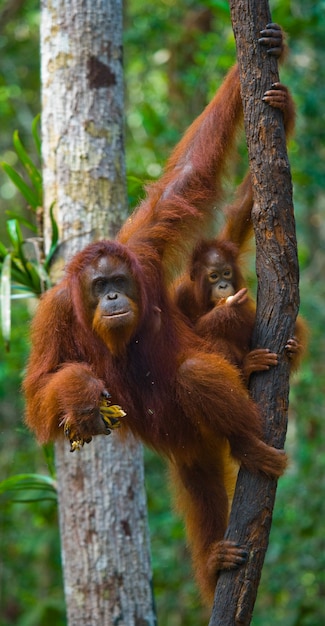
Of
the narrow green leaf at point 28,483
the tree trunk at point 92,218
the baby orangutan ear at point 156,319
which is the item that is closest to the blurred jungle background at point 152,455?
the tree trunk at point 92,218

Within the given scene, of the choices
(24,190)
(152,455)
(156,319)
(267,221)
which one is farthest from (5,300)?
(152,455)

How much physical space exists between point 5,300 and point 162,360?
3.58 feet

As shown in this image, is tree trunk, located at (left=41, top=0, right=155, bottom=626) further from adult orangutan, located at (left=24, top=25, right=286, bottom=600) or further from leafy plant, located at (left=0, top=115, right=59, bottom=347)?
adult orangutan, located at (left=24, top=25, right=286, bottom=600)

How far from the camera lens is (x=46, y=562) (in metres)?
7.89

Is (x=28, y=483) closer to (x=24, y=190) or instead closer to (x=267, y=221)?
(x=24, y=190)

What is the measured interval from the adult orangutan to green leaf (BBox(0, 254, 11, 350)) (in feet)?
2.00

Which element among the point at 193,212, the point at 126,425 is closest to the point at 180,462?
the point at 126,425

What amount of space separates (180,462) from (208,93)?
14.9ft

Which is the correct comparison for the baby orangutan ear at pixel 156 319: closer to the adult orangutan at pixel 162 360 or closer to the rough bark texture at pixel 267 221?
the adult orangutan at pixel 162 360

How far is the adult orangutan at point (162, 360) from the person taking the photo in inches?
120

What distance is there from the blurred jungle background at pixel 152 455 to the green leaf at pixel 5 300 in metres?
1.28

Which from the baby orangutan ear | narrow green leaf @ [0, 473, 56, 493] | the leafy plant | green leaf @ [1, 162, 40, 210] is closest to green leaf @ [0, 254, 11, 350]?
the leafy plant

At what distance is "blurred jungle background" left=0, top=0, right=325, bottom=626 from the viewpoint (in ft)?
21.9

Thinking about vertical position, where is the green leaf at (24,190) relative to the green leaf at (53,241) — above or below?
above
